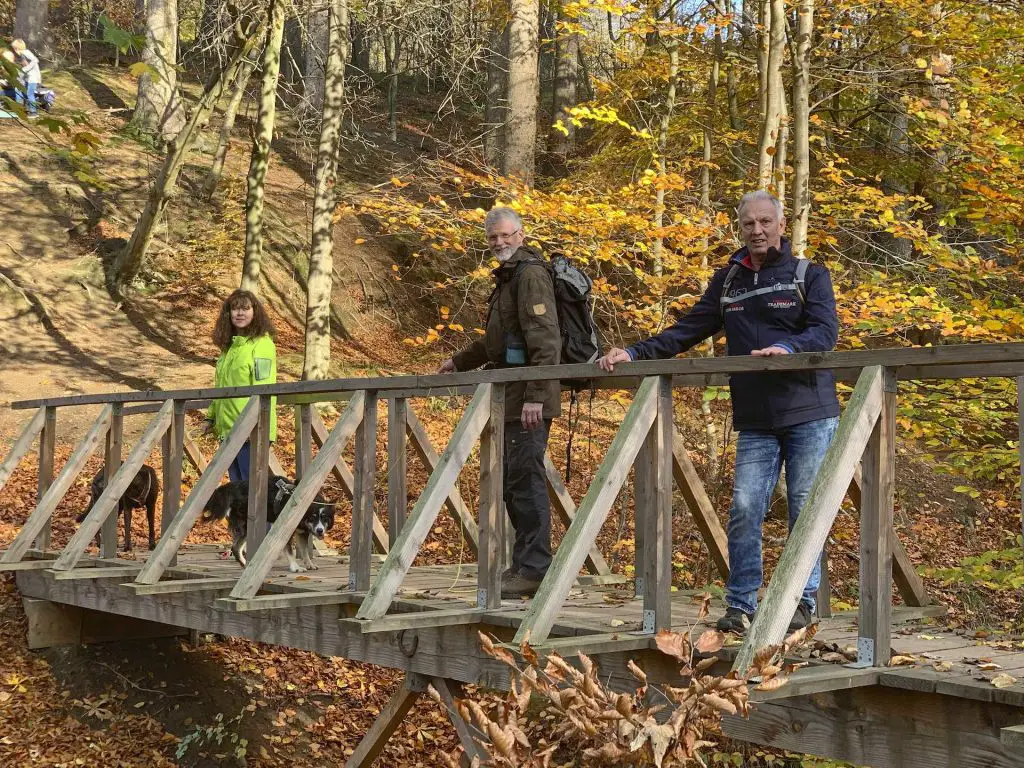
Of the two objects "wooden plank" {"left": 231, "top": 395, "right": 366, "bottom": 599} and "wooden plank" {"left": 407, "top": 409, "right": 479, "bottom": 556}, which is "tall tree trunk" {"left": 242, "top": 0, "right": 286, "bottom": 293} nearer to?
"wooden plank" {"left": 407, "top": 409, "right": 479, "bottom": 556}

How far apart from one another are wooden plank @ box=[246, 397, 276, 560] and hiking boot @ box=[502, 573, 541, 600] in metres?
2.13

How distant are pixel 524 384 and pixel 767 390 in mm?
1578

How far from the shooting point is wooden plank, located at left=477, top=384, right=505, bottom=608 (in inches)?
221

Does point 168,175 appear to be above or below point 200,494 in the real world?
above

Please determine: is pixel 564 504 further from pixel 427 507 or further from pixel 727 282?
pixel 727 282

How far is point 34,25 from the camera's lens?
25547 millimetres

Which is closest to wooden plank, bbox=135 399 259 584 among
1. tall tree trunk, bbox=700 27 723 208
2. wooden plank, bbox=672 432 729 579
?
wooden plank, bbox=672 432 729 579

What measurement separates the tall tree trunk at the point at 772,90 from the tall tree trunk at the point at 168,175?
789 cm

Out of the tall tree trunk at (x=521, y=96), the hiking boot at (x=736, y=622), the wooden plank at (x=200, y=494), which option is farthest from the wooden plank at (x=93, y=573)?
the tall tree trunk at (x=521, y=96)

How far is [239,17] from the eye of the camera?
15508 mm

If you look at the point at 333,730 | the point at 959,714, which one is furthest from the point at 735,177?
the point at 959,714

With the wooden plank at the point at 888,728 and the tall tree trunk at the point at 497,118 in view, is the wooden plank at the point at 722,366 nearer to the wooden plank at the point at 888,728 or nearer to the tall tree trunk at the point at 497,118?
the wooden plank at the point at 888,728

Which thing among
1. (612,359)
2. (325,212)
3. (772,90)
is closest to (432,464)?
(612,359)

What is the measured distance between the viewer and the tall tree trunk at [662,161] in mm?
11750
